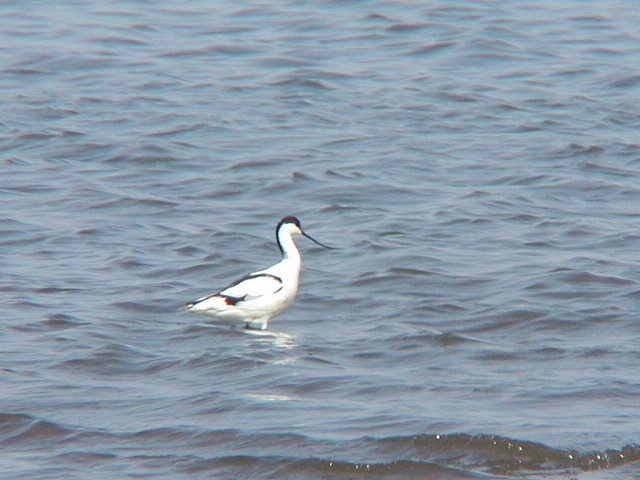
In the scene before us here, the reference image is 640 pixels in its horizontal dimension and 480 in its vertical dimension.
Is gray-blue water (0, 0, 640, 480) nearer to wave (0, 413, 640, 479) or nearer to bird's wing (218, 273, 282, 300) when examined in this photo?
wave (0, 413, 640, 479)

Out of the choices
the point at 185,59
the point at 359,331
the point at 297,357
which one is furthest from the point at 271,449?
the point at 185,59

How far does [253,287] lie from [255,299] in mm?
178

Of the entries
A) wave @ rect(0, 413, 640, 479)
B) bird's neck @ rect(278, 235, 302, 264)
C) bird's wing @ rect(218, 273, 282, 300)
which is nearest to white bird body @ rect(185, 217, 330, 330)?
bird's wing @ rect(218, 273, 282, 300)

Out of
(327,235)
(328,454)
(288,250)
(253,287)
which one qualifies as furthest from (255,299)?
(328,454)

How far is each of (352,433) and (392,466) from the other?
46 centimetres

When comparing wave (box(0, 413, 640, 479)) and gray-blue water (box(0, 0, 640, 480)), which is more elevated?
wave (box(0, 413, 640, 479))

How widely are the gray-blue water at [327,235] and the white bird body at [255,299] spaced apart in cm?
21

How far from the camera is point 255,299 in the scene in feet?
35.2

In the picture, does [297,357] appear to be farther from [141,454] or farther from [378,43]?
[378,43]

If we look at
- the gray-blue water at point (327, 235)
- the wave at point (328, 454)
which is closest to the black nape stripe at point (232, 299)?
the gray-blue water at point (327, 235)

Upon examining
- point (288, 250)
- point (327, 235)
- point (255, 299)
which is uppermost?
point (288, 250)

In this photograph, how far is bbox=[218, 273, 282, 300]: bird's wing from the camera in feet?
35.3

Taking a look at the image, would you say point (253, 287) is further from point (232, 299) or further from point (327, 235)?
point (327, 235)

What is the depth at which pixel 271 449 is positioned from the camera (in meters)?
7.82
